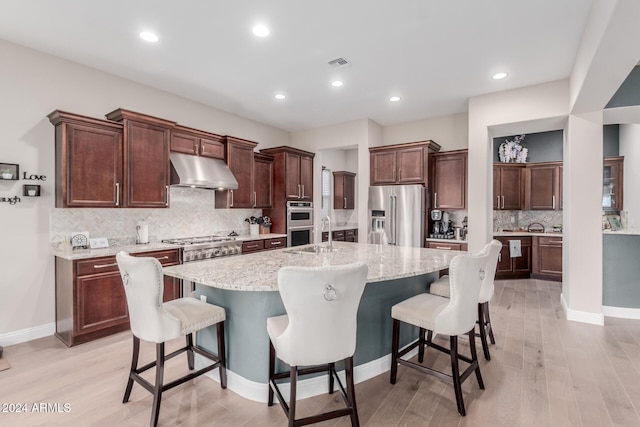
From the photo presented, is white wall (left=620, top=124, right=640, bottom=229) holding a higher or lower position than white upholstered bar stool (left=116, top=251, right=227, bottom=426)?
higher

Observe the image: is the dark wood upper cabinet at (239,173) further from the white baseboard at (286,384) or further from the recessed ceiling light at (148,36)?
the white baseboard at (286,384)

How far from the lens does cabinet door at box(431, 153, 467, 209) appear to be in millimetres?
5145

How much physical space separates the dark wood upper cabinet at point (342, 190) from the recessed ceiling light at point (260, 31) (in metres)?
5.07

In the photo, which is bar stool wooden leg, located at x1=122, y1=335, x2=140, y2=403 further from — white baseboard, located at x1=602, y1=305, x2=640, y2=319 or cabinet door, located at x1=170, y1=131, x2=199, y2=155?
white baseboard, located at x1=602, y1=305, x2=640, y2=319

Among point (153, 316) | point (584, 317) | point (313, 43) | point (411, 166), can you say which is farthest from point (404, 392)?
point (411, 166)

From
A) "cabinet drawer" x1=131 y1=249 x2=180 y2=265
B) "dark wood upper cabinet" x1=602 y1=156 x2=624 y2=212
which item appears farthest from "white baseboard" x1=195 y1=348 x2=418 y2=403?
"dark wood upper cabinet" x1=602 y1=156 x2=624 y2=212

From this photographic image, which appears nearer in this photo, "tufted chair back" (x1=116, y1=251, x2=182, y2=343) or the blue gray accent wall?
"tufted chair back" (x1=116, y1=251, x2=182, y2=343)

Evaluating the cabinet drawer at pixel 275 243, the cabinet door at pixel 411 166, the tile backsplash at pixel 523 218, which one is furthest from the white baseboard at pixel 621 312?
the cabinet drawer at pixel 275 243

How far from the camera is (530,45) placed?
3.09 meters

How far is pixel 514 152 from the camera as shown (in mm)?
6242

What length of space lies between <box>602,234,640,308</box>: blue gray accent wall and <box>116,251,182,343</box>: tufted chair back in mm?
4911

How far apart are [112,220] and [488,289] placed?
4.21 metres

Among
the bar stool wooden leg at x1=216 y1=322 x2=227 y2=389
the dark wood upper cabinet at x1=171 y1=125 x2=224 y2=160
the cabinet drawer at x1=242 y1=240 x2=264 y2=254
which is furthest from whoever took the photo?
the cabinet drawer at x1=242 y1=240 x2=264 y2=254

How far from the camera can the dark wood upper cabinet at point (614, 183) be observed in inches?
213
